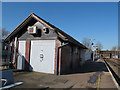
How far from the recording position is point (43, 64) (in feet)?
34.3

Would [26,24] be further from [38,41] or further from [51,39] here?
[51,39]

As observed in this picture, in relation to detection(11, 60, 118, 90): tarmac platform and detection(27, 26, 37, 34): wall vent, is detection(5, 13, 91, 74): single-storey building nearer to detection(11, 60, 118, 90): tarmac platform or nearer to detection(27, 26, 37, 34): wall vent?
detection(27, 26, 37, 34): wall vent

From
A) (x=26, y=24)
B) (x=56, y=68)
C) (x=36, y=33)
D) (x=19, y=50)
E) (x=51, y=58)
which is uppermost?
(x=26, y=24)

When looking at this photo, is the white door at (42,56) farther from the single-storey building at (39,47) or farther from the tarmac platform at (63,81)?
the tarmac platform at (63,81)

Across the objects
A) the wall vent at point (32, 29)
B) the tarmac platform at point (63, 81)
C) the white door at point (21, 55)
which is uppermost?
the wall vent at point (32, 29)

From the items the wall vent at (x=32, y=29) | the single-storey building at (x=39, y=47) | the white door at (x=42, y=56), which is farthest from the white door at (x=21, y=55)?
the wall vent at (x=32, y=29)

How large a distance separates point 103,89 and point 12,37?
11.9m

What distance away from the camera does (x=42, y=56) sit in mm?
10602

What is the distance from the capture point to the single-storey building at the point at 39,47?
9.77m

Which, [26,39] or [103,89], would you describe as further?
[26,39]

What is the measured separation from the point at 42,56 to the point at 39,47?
1.10m

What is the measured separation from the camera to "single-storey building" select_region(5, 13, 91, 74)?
9.77 metres

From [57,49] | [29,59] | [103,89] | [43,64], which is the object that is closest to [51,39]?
[57,49]

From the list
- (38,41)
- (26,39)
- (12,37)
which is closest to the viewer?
(38,41)
